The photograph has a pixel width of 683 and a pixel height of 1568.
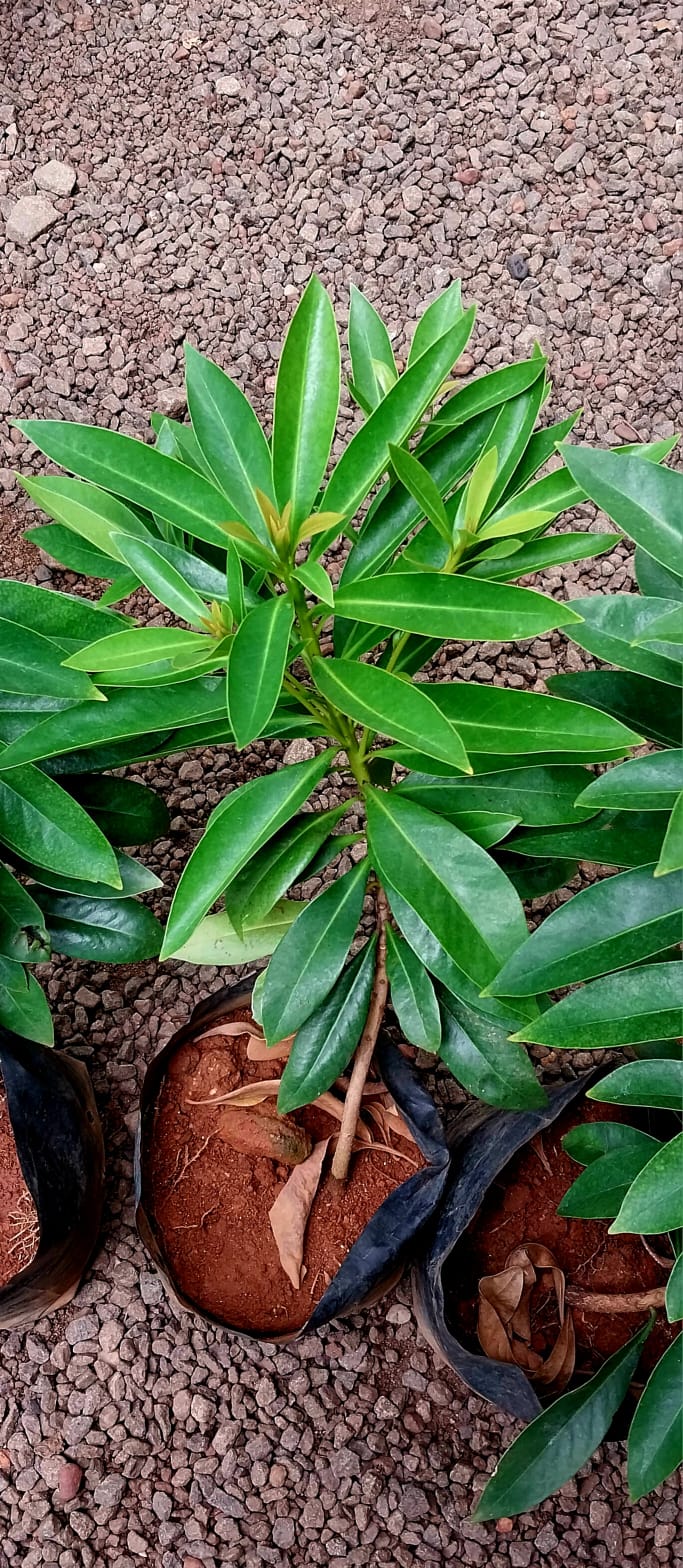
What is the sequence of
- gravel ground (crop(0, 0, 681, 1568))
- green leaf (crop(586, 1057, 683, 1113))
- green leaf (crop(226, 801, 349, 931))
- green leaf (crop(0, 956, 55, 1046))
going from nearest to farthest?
1. green leaf (crop(586, 1057, 683, 1113))
2. green leaf (crop(226, 801, 349, 931))
3. green leaf (crop(0, 956, 55, 1046))
4. gravel ground (crop(0, 0, 681, 1568))

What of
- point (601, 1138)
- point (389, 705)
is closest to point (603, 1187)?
point (601, 1138)

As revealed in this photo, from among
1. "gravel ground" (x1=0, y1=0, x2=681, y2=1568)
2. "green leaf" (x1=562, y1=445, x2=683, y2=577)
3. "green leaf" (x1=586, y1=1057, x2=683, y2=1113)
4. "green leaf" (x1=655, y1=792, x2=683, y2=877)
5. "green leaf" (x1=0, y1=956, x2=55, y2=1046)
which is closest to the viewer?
"green leaf" (x1=655, y1=792, x2=683, y2=877)

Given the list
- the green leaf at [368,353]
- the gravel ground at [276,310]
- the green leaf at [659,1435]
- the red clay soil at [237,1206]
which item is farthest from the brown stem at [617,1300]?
the green leaf at [368,353]

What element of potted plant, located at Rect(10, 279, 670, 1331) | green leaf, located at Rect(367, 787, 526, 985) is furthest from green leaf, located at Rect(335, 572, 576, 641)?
green leaf, located at Rect(367, 787, 526, 985)

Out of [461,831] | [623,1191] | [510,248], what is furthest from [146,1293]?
[510,248]

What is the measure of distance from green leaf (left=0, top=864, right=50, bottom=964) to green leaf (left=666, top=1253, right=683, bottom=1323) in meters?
0.71

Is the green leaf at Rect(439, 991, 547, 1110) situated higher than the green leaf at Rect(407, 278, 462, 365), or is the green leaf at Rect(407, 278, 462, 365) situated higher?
the green leaf at Rect(407, 278, 462, 365)

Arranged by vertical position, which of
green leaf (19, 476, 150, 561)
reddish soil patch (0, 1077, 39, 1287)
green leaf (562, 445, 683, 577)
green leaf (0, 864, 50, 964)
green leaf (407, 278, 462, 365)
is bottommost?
reddish soil patch (0, 1077, 39, 1287)

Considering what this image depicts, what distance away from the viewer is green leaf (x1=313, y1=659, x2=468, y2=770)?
83 cm

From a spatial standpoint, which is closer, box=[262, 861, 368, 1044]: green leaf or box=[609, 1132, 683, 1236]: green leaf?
box=[609, 1132, 683, 1236]: green leaf

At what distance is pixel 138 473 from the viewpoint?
40.4 inches

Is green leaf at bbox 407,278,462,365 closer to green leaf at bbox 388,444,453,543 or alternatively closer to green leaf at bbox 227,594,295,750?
green leaf at bbox 388,444,453,543

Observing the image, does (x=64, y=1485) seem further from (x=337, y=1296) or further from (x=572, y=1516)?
(x=572, y=1516)

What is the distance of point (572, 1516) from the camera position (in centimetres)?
147
